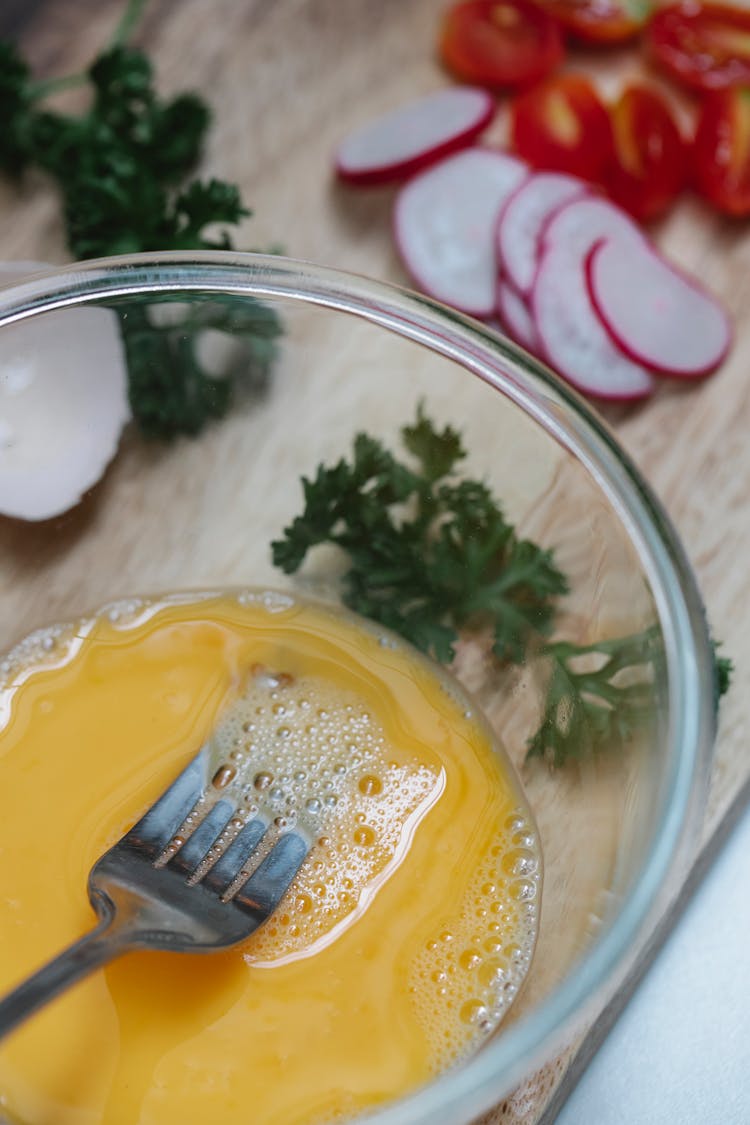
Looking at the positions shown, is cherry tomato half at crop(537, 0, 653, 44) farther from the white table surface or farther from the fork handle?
the fork handle

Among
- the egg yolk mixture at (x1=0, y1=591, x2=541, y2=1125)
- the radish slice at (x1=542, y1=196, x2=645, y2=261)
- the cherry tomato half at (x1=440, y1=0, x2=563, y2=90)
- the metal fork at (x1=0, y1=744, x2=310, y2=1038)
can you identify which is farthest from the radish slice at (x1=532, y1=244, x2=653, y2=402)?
the metal fork at (x1=0, y1=744, x2=310, y2=1038)

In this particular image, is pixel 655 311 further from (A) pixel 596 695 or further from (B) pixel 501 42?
(A) pixel 596 695

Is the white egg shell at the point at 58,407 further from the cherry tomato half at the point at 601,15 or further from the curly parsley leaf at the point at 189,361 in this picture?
the cherry tomato half at the point at 601,15

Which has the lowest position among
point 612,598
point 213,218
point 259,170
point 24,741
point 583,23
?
point 24,741

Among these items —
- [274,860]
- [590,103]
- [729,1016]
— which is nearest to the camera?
[274,860]

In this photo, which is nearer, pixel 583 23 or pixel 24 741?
pixel 24 741

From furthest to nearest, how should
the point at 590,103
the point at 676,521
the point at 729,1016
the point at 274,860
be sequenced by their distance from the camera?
the point at 590,103 → the point at 676,521 → the point at 729,1016 → the point at 274,860

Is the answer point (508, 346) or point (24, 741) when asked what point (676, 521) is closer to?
point (508, 346)

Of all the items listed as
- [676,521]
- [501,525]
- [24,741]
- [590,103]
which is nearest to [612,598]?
[501,525]
